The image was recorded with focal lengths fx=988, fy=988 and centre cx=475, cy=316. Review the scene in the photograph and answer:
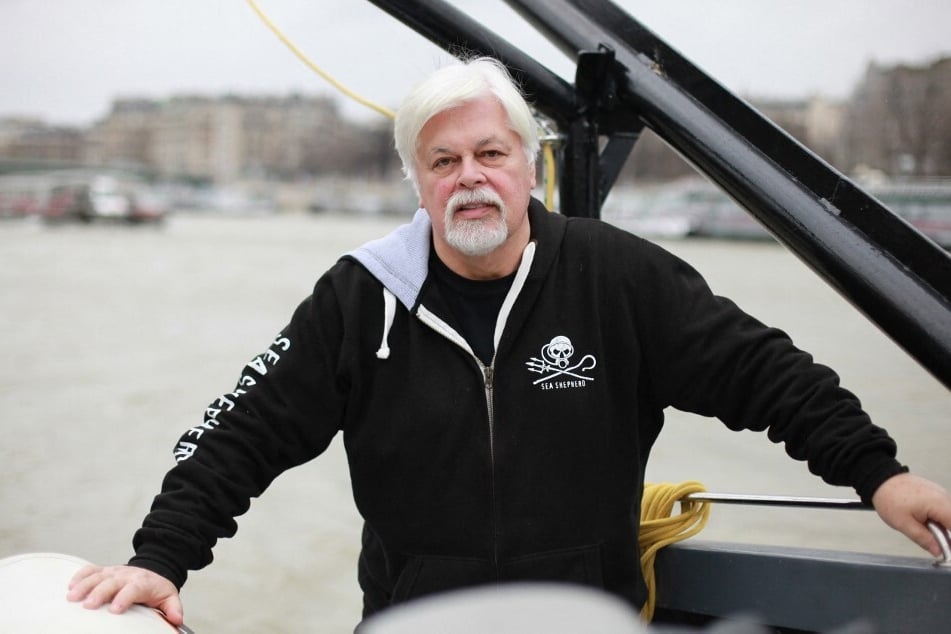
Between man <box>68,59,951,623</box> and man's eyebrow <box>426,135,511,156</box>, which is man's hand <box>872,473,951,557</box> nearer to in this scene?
man <box>68,59,951,623</box>

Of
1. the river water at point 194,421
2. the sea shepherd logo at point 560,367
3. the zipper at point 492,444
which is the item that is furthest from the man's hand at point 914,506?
the river water at point 194,421

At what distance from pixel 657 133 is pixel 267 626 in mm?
3027

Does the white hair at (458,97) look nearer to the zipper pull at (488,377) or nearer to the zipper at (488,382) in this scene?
the zipper at (488,382)

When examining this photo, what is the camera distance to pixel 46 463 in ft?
21.3

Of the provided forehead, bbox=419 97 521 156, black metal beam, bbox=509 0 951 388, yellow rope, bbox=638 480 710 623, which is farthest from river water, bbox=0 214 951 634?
black metal beam, bbox=509 0 951 388

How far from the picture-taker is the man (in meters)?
1.98

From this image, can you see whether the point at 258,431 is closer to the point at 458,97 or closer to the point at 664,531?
the point at 458,97

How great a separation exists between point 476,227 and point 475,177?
0.11 meters

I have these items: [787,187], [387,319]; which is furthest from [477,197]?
[787,187]

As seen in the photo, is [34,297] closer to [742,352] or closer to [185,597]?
[185,597]

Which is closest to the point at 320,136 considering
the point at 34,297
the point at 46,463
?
the point at 34,297

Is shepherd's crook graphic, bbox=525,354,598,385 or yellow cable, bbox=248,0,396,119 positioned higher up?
yellow cable, bbox=248,0,396,119

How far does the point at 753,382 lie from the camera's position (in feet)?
6.47

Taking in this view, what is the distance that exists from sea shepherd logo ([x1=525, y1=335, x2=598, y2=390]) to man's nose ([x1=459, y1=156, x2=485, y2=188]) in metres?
0.37
